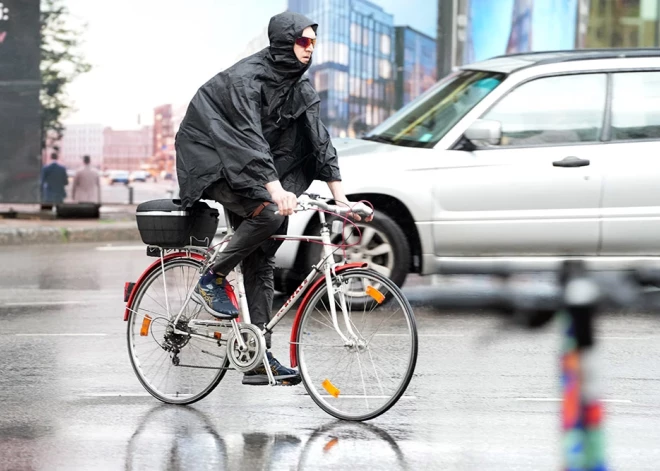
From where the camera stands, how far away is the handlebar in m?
4.93

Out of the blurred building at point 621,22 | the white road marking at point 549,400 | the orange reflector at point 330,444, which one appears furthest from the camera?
the blurred building at point 621,22

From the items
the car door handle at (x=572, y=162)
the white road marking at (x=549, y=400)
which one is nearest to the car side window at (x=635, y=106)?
the car door handle at (x=572, y=162)

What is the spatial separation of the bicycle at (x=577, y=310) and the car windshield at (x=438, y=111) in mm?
7155

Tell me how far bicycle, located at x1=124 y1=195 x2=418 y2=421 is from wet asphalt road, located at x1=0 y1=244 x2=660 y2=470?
0.13m

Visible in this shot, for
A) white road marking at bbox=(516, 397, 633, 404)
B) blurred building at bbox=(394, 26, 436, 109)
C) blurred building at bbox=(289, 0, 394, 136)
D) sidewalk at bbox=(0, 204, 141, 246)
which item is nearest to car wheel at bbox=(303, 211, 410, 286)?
white road marking at bbox=(516, 397, 633, 404)

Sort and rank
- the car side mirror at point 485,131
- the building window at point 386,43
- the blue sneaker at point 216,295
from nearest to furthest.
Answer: the blue sneaker at point 216,295 < the car side mirror at point 485,131 < the building window at point 386,43

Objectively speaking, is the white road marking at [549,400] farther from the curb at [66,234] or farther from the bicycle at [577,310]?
the curb at [66,234]

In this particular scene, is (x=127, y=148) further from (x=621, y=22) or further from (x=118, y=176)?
(x=621, y=22)

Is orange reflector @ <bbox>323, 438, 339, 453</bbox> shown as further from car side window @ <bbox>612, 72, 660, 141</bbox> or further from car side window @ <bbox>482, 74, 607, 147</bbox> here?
car side window @ <bbox>612, 72, 660, 141</bbox>

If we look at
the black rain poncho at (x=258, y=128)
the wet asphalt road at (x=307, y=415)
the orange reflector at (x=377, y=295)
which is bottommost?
the wet asphalt road at (x=307, y=415)

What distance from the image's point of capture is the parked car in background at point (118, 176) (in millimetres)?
16797

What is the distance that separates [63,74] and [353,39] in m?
4.11

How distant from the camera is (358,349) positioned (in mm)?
5031

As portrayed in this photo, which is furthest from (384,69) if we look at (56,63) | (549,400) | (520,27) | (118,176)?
(549,400)
